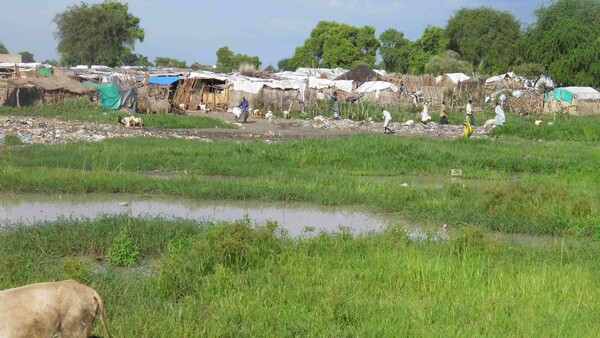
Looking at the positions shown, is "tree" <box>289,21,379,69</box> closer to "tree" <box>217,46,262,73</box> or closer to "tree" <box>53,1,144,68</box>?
"tree" <box>217,46,262,73</box>

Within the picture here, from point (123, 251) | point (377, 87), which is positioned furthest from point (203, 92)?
point (123, 251)

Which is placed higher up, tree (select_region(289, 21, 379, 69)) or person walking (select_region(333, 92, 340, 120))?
tree (select_region(289, 21, 379, 69))

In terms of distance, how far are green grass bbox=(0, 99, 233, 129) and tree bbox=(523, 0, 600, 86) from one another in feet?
73.7

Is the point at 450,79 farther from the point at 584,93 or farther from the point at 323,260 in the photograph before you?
the point at 323,260

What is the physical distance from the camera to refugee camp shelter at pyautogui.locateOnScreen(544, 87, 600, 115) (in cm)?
3612

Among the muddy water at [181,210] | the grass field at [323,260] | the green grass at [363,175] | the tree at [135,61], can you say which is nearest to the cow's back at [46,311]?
the grass field at [323,260]

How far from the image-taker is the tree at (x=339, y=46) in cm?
6906

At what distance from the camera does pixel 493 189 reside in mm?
11047

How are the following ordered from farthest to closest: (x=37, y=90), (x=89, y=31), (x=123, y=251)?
(x=89, y=31), (x=37, y=90), (x=123, y=251)

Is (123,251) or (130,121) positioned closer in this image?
(123,251)

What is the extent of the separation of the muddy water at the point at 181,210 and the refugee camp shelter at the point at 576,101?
27717mm

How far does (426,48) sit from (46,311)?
Result: 6449 cm

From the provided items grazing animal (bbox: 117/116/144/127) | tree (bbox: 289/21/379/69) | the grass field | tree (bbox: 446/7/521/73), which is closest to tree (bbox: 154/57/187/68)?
tree (bbox: 289/21/379/69)

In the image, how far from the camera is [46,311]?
4016 millimetres
